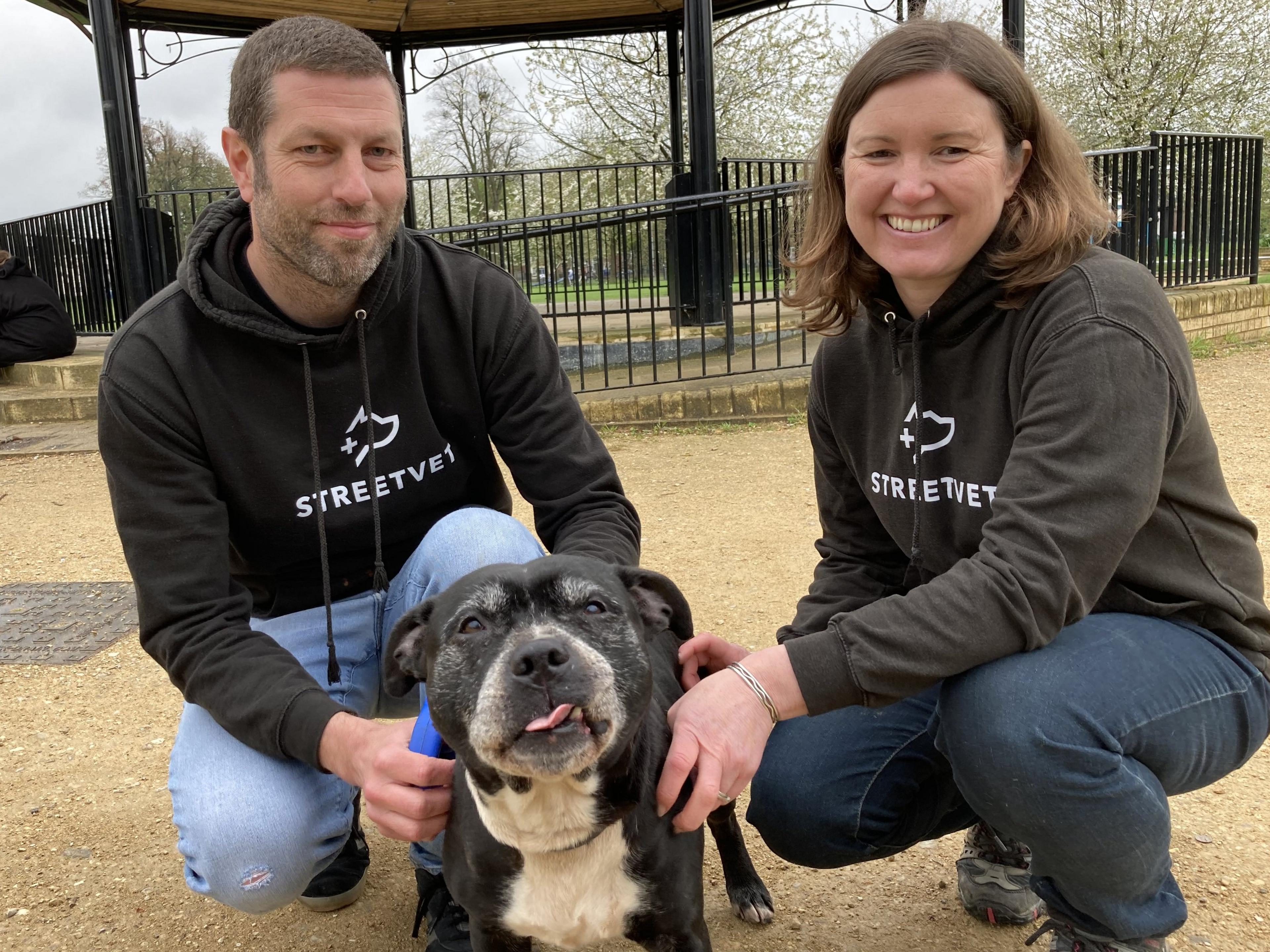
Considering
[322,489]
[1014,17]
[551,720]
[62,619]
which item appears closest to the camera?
[551,720]

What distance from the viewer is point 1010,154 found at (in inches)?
92.4

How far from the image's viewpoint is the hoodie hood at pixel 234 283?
2.63 meters

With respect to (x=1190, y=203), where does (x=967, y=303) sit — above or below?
below

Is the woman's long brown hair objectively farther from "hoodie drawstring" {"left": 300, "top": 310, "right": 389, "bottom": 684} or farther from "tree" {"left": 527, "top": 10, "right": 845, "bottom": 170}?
"tree" {"left": 527, "top": 10, "right": 845, "bottom": 170}

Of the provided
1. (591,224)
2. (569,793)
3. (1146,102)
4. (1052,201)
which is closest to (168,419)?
(569,793)

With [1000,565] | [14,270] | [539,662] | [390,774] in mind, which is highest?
[14,270]

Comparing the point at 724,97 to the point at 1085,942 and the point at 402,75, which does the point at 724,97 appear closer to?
the point at 402,75

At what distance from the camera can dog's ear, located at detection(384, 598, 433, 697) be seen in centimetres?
225

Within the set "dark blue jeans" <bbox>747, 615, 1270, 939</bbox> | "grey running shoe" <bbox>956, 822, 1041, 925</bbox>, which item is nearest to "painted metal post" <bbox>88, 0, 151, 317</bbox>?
"grey running shoe" <bbox>956, 822, 1041, 925</bbox>

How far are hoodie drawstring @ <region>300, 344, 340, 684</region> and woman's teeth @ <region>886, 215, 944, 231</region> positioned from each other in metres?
1.49

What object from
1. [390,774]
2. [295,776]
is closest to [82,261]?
[295,776]

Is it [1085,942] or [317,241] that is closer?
[1085,942]

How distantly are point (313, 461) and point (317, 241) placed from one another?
22.1 inches

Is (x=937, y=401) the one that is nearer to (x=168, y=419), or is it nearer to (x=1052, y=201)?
(x=1052, y=201)
